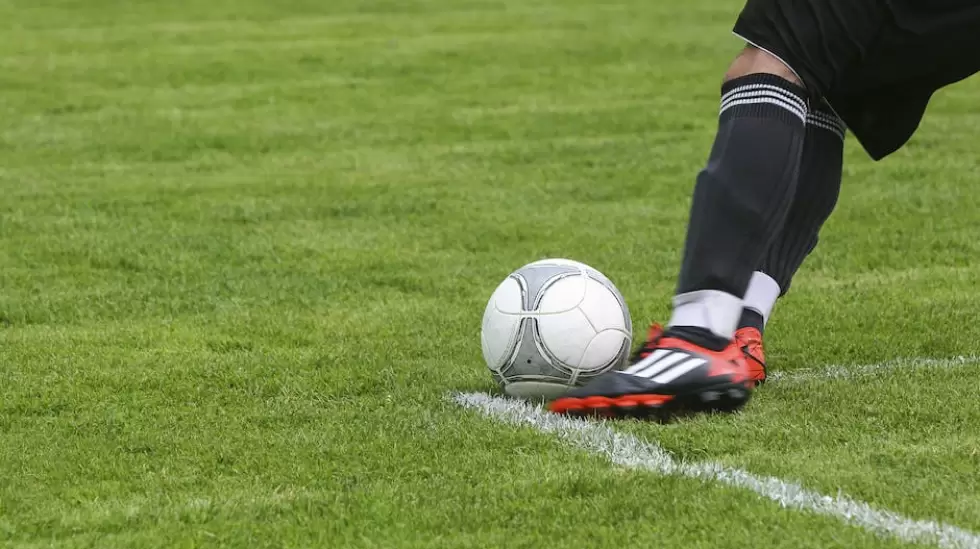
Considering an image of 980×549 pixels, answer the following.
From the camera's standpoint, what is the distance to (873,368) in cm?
387

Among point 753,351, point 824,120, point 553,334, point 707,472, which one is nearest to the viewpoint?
point 707,472

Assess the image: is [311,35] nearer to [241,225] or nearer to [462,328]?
[241,225]

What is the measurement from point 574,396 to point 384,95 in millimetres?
7481

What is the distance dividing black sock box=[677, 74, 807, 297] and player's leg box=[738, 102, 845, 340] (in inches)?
15.0

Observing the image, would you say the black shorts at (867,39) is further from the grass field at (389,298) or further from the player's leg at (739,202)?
the grass field at (389,298)

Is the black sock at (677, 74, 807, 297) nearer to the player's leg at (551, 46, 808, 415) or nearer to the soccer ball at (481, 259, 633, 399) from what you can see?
the player's leg at (551, 46, 808, 415)

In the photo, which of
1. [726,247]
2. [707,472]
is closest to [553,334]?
[726,247]

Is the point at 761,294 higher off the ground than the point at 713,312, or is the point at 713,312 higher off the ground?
the point at 713,312

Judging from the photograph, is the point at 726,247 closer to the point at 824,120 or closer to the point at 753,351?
the point at 753,351

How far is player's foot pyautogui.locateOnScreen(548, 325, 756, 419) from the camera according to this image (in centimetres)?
332

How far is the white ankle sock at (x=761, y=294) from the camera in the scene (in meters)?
3.91

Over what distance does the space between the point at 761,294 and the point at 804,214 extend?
0.85 feet

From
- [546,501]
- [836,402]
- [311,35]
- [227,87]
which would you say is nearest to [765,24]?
[836,402]

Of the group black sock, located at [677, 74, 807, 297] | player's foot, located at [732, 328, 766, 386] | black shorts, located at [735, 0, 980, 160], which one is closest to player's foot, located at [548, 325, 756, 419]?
black sock, located at [677, 74, 807, 297]
